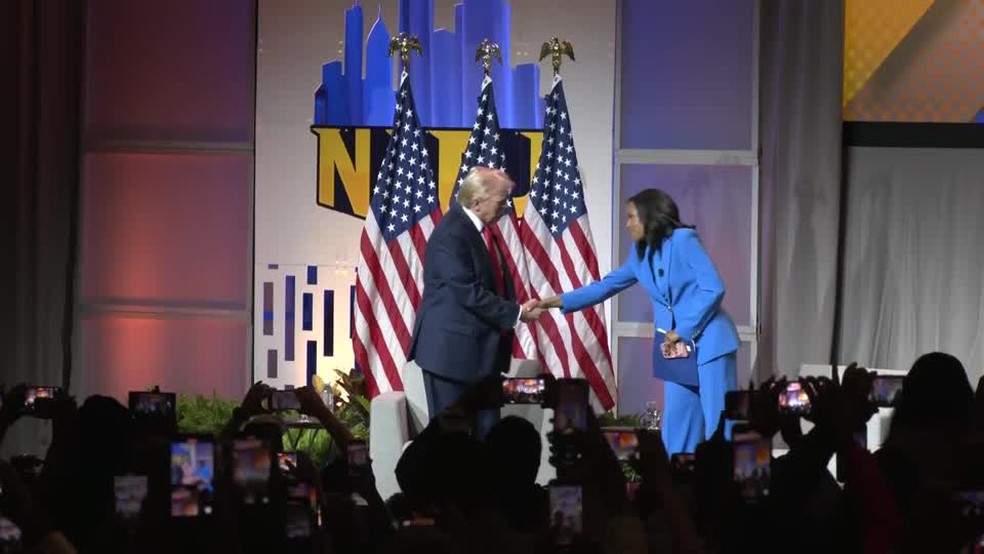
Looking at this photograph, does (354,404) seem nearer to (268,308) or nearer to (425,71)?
(268,308)

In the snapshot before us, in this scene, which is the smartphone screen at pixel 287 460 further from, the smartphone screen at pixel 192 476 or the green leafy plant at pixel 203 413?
the green leafy plant at pixel 203 413

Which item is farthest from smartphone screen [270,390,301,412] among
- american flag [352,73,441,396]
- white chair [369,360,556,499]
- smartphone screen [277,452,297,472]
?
american flag [352,73,441,396]

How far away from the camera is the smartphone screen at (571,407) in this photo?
116 inches

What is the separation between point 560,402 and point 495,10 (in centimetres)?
527

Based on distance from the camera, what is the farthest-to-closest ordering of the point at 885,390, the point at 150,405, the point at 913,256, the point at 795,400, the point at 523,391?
the point at 913,256
the point at 523,391
the point at 150,405
the point at 885,390
the point at 795,400

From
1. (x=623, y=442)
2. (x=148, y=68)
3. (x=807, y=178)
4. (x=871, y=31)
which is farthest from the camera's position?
(x=148, y=68)

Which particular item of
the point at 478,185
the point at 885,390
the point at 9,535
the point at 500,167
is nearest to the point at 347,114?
the point at 500,167

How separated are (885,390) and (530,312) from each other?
3.24 meters

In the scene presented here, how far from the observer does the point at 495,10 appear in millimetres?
8000

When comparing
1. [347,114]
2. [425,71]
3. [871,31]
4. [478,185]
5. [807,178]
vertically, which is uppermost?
[871,31]

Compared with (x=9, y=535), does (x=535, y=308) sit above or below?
above

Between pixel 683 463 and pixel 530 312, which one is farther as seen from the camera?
pixel 530 312

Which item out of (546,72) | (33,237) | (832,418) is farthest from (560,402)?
(33,237)

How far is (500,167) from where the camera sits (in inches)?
297
